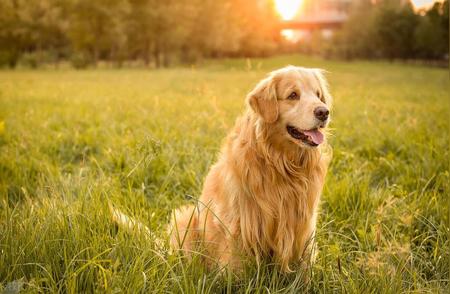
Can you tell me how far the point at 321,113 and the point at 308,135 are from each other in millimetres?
152

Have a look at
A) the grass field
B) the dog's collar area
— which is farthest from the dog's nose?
the grass field

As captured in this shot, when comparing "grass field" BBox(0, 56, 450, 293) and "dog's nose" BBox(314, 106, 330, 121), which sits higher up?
"dog's nose" BBox(314, 106, 330, 121)

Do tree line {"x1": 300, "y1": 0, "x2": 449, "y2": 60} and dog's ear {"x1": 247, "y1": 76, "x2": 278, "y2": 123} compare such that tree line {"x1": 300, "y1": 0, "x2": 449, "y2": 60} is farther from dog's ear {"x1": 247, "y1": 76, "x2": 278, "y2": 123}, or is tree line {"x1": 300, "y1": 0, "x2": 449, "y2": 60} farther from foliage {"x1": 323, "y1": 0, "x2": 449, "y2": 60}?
dog's ear {"x1": 247, "y1": 76, "x2": 278, "y2": 123}

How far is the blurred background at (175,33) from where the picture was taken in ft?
91.5

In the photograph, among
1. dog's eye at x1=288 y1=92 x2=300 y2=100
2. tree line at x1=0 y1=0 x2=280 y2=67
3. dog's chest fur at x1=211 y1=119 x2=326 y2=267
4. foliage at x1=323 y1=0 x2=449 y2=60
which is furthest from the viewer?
foliage at x1=323 y1=0 x2=449 y2=60

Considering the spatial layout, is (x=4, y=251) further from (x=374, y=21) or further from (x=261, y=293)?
(x=374, y=21)

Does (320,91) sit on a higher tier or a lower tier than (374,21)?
lower

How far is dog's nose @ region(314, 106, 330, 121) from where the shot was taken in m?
2.35

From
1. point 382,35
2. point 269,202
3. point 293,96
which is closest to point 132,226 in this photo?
point 269,202

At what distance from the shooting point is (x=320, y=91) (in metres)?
2.70

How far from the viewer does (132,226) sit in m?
2.22

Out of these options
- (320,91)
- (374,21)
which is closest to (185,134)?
(320,91)

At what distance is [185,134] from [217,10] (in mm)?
31327

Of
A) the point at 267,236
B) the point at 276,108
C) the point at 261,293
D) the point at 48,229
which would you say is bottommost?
the point at 261,293
